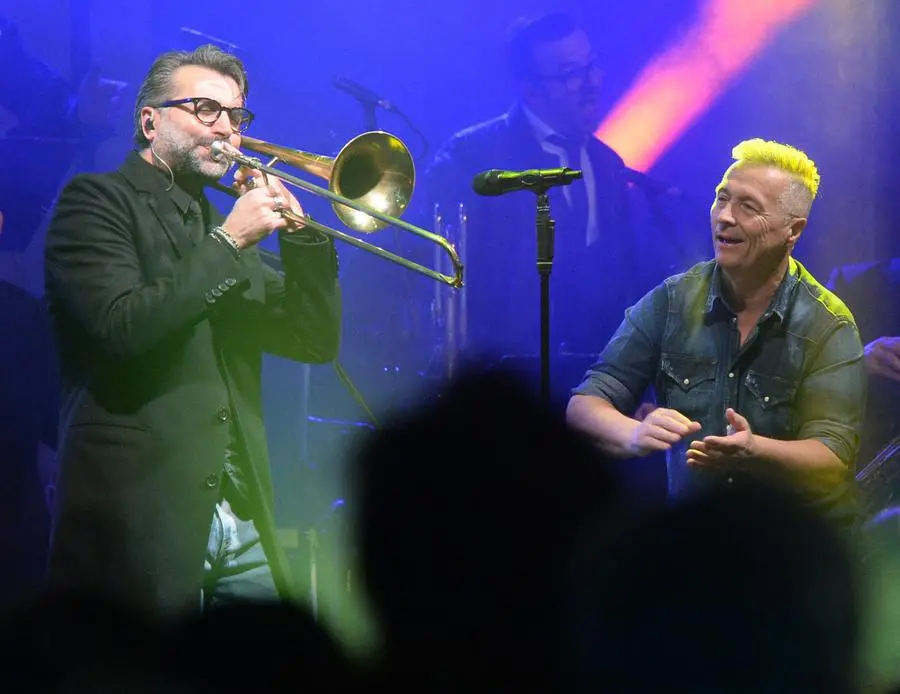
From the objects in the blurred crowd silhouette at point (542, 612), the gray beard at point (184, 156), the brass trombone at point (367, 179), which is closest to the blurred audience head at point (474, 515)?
the blurred crowd silhouette at point (542, 612)

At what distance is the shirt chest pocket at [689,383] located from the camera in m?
3.56

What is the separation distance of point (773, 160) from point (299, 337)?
175 cm

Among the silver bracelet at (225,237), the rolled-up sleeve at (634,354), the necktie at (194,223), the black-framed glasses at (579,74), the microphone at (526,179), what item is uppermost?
Answer: the black-framed glasses at (579,74)

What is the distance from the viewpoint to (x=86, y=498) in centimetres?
309

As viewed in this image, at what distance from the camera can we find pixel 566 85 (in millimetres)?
4559

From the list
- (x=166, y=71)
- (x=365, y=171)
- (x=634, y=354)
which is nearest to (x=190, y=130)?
(x=166, y=71)

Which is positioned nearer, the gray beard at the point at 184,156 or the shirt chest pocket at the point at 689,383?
the gray beard at the point at 184,156

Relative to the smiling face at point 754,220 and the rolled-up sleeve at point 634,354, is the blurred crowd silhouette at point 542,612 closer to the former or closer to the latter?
the rolled-up sleeve at point 634,354

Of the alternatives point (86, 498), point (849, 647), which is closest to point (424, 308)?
point (86, 498)

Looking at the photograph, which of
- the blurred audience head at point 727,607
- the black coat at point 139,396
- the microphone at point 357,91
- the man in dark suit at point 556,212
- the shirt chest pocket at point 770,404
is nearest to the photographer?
the black coat at point 139,396

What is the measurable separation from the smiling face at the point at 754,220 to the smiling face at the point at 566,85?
4.01 feet

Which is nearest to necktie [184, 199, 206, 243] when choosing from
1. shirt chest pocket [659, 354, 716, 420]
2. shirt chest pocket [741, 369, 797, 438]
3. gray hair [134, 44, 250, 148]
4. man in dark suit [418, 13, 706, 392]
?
gray hair [134, 44, 250, 148]

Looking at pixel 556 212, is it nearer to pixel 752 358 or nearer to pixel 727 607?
pixel 752 358

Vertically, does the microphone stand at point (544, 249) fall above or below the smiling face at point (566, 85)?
below
